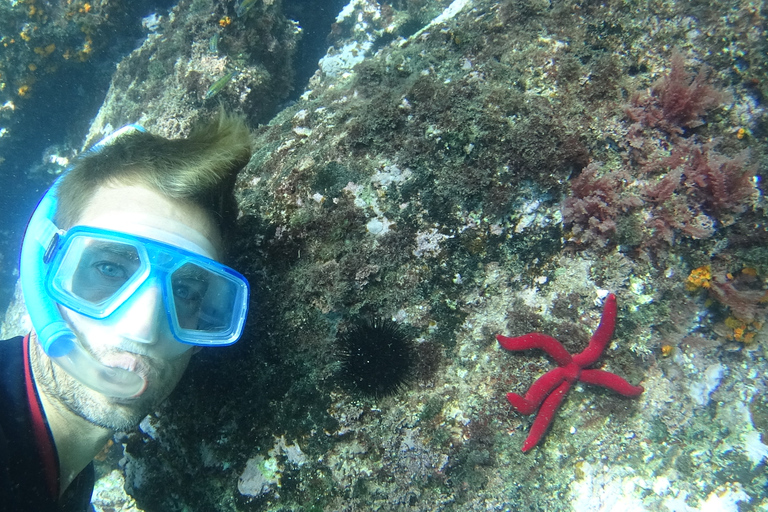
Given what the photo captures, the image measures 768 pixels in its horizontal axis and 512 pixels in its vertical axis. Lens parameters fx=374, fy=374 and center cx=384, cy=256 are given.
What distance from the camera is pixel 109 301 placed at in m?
1.97

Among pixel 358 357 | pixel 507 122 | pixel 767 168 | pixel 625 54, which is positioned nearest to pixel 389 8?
pixel 625 54

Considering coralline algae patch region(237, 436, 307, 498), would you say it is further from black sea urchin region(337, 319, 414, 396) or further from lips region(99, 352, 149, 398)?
lips region(99, 352, 149, 398)

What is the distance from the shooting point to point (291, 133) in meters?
3.52

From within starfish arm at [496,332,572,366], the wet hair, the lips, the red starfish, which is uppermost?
the wet hair

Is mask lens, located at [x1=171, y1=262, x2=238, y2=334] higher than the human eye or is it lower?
lower

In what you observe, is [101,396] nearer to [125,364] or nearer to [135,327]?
[125,364]

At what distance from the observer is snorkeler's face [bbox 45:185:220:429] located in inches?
76.8

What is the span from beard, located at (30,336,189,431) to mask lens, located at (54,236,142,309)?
0.41m

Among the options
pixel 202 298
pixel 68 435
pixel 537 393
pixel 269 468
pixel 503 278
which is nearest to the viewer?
pixel 68 435

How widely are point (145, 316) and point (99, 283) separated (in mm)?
355

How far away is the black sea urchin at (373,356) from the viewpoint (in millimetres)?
2668

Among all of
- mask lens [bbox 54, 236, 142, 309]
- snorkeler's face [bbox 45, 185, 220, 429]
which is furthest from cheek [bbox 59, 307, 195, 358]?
mask lens [bbox 54, 236, 142, 309]

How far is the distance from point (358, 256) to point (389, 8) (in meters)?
8.54

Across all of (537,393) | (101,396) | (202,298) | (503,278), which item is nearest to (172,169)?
(202,298)
